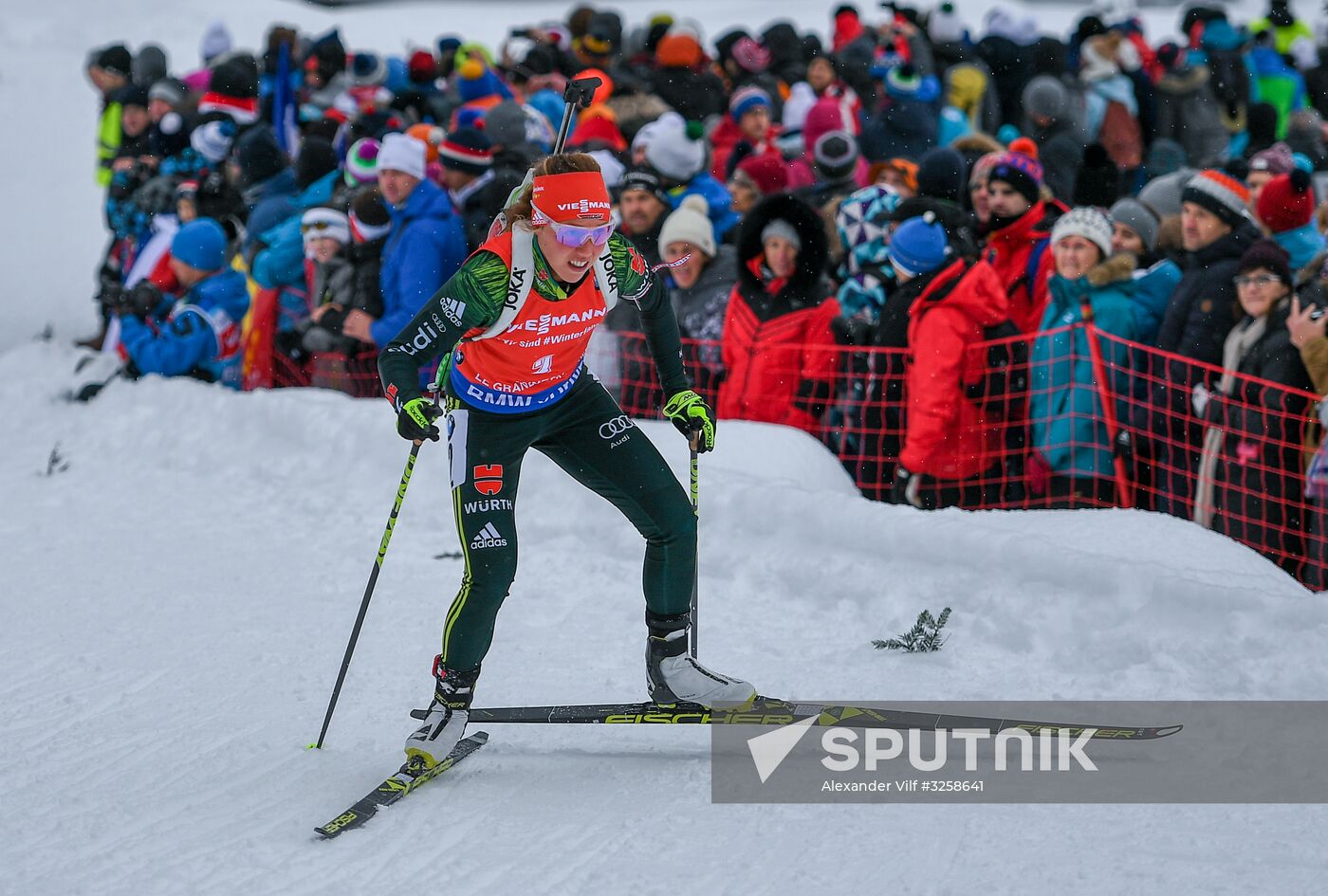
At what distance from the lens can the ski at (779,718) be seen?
4223 mm

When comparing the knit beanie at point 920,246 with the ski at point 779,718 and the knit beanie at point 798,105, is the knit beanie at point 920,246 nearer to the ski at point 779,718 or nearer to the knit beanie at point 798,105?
the ski at point 779,718

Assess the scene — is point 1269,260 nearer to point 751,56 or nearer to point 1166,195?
point 1166,195

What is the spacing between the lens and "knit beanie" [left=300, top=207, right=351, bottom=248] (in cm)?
781

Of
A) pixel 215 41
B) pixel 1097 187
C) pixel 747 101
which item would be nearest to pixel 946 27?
pixel 747 101

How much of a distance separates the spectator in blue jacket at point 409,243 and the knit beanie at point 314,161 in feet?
6.06

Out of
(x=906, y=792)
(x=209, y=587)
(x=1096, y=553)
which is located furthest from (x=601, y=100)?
(x=906, y=792)

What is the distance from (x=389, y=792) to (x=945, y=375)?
3.22 metres

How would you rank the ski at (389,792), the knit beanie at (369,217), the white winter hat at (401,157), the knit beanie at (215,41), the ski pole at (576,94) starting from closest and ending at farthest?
the ski at (389,792), the ski pole at (576,94), the white winter hat at (401,157), the knit beanie at (369,217), the knit beanie at (215,41)

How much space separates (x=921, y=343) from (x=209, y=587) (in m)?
3.35

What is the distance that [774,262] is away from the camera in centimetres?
670

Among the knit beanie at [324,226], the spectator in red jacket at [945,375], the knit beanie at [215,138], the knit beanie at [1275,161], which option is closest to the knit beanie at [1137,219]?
the spectator in red jacket at [945,375]

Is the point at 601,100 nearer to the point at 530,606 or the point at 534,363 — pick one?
the point at 530,606

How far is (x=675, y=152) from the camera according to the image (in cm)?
796

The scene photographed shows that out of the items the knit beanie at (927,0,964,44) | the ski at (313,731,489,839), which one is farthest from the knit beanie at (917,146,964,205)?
the knit beanie at (927,0,964,44)
